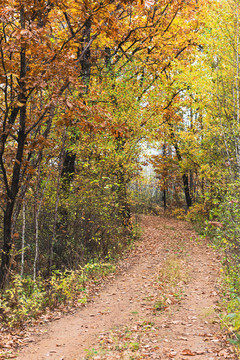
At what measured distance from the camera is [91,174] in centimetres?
954

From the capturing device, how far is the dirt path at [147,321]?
4633 millimetres

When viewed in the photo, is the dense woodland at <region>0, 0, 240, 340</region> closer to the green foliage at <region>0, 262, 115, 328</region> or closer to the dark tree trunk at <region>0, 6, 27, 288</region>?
the dark tree trunk at <region>0, 6, 27, 288</region>

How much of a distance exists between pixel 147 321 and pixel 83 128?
148 inches

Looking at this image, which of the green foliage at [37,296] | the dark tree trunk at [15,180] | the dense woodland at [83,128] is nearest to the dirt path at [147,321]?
the green foliage at [37,296]

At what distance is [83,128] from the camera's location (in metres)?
5.56

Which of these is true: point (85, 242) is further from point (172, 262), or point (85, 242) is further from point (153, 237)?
point (153, 237)

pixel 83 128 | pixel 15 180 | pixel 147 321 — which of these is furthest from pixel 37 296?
pixel 83 128

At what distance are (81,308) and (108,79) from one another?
6.96 meters

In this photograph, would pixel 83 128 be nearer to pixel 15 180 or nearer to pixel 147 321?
pixel 15 180

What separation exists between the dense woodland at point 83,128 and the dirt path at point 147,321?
1.16 metres

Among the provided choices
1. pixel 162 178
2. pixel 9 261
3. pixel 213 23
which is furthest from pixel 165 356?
pixel 162 178

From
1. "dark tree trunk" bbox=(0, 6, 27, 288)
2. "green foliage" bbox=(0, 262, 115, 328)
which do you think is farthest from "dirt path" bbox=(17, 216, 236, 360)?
"dark tree trunk" bbox=(0, 6, 27, 288)

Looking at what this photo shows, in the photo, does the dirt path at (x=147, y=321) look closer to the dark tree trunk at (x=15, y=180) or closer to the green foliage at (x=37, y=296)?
the green foliage at (x=37, y=296)

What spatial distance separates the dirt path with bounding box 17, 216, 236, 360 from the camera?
182 inches
